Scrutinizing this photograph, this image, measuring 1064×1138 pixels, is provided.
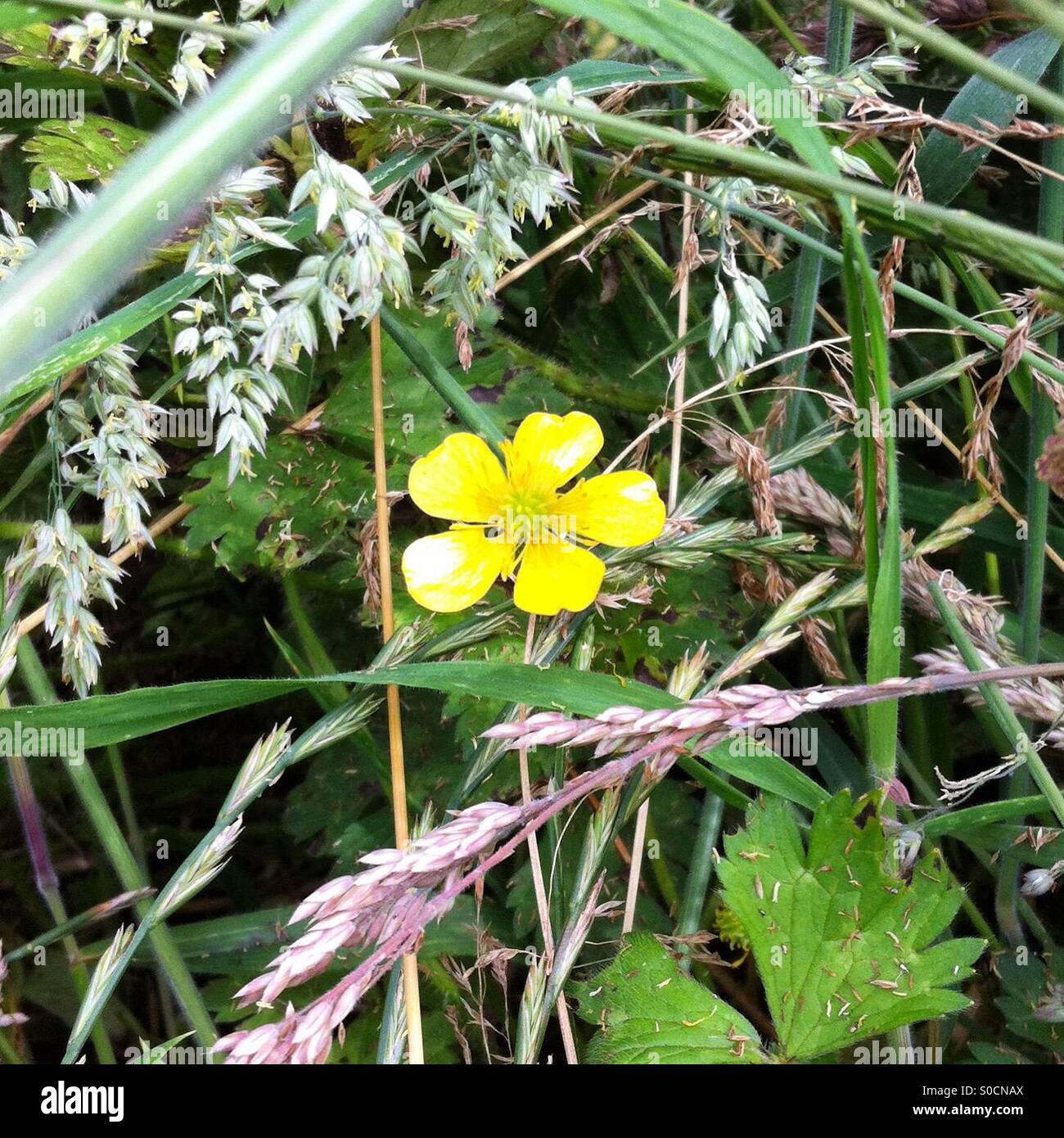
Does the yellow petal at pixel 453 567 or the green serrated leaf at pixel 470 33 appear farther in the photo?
the green serrated leaf at pixel 470 33

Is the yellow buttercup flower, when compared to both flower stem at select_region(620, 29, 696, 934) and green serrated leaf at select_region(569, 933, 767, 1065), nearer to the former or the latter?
flower stem at select_region(620, 29, 696, 934)

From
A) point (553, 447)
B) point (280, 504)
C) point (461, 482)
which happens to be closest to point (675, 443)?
point (553, 447)

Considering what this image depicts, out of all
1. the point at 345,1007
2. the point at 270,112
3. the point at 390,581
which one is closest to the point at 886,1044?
the point at 345,1007

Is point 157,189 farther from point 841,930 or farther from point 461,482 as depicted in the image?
point 841,930

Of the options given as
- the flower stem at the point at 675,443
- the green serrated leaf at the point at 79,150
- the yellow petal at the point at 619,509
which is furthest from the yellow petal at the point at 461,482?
the green serrated leaf at the point at 79,150

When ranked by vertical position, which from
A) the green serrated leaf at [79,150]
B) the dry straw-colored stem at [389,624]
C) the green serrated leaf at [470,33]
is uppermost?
the green serrated leaf at [470,33]

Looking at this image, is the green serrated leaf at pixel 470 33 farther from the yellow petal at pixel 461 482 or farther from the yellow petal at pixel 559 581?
the yellow petal at pixel 559 581

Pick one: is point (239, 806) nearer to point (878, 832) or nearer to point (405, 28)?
point (878, 832)

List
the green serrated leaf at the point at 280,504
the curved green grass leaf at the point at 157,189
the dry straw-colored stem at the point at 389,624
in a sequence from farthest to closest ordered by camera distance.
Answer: the green serrated leaf at the point at 280,504, the dry straw-colored stem at the point at 389,624, the curved green grass leaf at the point at 157,189
